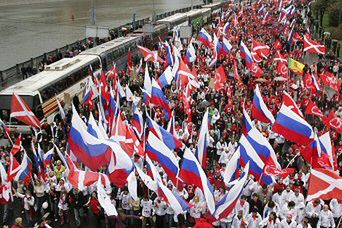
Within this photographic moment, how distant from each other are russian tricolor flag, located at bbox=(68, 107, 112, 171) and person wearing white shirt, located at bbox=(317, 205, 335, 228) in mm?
4668

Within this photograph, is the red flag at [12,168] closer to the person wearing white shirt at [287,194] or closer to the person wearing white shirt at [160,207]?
the person wearing white shirt at [160,207]

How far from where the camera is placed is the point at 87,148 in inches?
457

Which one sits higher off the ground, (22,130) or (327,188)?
(327,188)

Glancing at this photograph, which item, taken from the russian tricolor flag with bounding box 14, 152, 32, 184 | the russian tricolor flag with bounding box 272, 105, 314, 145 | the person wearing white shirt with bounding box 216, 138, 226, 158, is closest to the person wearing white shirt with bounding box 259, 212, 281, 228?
the russian tricolor flag with bounding box 272, 105, 314, 145

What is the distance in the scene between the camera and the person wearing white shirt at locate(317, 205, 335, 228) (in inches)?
417

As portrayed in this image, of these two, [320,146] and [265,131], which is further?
[265,131]

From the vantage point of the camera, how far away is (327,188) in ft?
33.4

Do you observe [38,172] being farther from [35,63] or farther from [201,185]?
[35,63]

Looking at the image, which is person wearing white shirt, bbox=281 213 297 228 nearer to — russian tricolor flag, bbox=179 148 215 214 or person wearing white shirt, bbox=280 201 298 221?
person wearing white shirt, bbox=280 201 298 221

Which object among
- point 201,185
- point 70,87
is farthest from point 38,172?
point 70,87

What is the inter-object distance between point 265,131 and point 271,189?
4539mm

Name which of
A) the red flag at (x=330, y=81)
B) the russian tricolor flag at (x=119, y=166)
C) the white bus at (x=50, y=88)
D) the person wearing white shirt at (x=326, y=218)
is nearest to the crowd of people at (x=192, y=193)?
→ the person wearing white shirt at (x=326, y=218)

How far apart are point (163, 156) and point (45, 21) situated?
5870 centimetres

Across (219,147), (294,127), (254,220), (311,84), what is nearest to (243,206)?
(254,220)
